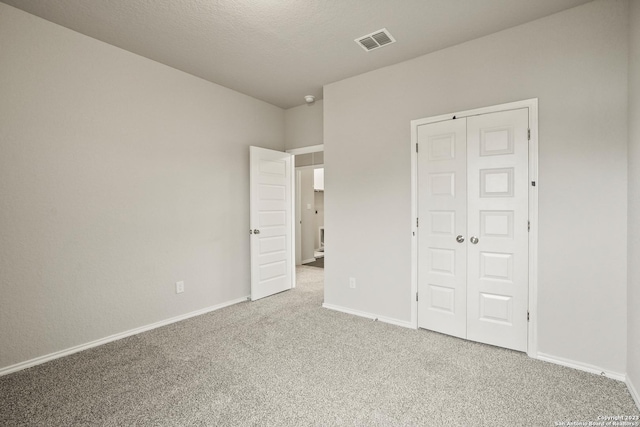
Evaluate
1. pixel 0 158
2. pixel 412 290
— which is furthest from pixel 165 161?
pixel 412 290

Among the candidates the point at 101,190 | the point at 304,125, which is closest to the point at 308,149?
the point at 304,125

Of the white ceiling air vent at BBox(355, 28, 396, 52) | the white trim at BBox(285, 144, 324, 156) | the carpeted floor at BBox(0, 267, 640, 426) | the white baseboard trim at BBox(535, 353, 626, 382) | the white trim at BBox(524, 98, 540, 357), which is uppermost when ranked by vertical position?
the white ceiling air vent at BBox(355, 28, 396, 52)

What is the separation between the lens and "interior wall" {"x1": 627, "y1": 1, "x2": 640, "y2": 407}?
1897mm

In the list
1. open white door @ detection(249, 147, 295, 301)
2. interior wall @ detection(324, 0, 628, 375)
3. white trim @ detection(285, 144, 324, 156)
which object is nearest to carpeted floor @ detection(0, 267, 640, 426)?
interior wall @ detection(324, 0, 628, 375)

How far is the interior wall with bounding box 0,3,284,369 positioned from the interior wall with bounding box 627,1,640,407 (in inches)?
149

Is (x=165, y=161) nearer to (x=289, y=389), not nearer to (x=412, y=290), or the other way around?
(x=289, y=389)

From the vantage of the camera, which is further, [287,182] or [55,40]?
[287,182]

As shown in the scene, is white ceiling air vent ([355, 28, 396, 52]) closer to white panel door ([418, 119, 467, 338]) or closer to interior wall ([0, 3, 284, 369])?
white panel door ([418, 119, 467, 338])

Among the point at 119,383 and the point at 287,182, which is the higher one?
the point at 287,182

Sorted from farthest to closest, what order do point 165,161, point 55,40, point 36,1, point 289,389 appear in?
point 165,161
point 55,40
point 36,1
point 289,389

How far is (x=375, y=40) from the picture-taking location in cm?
269

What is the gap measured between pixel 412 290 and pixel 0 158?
3.66m

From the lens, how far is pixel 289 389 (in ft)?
6.59

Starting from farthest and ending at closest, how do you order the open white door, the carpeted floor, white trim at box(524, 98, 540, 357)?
the open white door
white trim at box(524, 98, 540, 357)
the carpeted floor
